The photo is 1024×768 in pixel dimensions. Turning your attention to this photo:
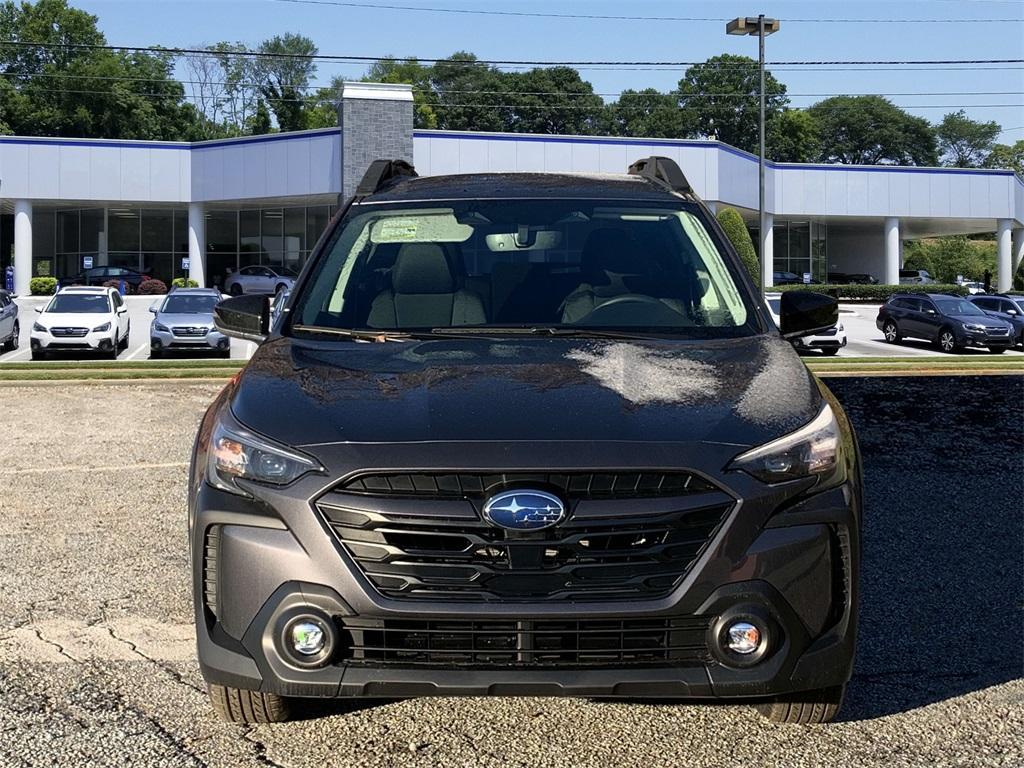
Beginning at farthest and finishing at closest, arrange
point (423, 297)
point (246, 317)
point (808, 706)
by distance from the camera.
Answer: point (246, 317) < point (423, 297) < point (808, 706)

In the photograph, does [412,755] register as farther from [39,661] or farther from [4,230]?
[4,230]

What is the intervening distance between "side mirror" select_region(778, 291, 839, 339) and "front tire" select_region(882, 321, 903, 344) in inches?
1153

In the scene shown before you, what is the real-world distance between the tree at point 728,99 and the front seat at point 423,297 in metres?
101

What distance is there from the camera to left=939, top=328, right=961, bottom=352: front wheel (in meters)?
29.4

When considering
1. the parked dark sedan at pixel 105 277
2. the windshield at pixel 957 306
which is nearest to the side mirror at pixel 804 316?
the windshield at pixel 957 306

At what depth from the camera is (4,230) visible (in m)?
58.4

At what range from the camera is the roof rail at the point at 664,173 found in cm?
508

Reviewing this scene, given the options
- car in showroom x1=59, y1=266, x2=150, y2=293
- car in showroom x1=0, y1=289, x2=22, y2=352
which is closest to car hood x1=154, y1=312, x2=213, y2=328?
car in showroom x1=0, y1=289, x2=22, y2=352

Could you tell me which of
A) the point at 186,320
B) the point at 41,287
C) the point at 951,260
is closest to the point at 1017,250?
the point at 951,260

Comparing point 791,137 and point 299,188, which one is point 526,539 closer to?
point 299,188

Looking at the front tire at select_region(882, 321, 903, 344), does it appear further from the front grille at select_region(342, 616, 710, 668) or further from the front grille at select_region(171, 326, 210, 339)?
the front grille at select_region(342, 616, 710, 668)

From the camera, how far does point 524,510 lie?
9.46 ft

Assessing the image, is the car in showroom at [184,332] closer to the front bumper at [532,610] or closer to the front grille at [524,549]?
the front bumper at [532,610]

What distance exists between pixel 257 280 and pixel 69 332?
944 inches
